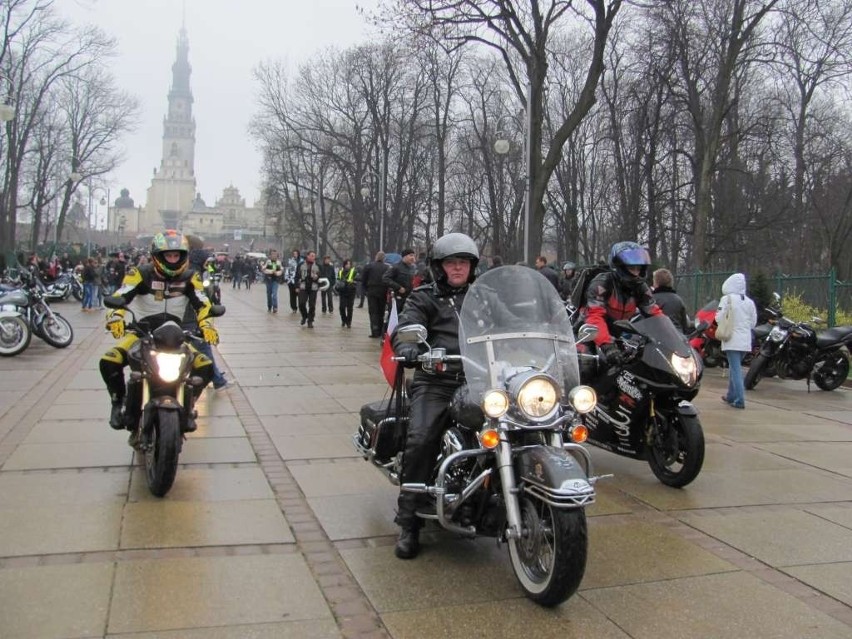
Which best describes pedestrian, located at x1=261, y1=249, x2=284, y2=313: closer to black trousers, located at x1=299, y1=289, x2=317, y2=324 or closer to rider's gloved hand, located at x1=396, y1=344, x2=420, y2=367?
black trousers, located at x1=299, y1=289, x2=317, y2=324

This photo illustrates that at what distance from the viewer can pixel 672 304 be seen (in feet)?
31.3

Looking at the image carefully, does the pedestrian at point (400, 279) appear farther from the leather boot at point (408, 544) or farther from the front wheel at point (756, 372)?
the leather boot at point (408, 544)

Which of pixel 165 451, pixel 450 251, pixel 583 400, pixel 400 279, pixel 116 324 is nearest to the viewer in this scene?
pixel 583 400

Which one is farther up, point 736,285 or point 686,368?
point 736,285

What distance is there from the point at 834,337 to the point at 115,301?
32.9 feet

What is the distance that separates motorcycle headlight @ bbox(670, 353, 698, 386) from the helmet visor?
954mm

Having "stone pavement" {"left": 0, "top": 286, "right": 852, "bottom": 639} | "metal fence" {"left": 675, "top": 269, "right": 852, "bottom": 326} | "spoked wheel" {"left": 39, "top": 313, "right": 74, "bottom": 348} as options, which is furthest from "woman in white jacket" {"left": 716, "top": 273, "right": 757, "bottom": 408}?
"spoked wheel" {"left": 39, "top": 313, "right": 74, "bottom": 348}

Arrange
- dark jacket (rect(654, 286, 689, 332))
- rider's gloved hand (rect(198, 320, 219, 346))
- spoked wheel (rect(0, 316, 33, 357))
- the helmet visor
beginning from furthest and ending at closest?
spoked wheel (rect(0, 316, 33, 357)), dark jacket (rect(654, 286, 689, 332)), the helmet visor, rider's gloved hand (rect(198, 320, 219, 346))

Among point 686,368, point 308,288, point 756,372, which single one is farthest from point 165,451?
point 308,288

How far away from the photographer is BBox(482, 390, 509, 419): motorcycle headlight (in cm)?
392

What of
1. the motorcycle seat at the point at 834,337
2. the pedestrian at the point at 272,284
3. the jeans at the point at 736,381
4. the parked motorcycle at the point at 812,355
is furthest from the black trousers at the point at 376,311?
the jeans at the point at 736,381

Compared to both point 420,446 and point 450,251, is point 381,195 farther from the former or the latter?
point 420,446

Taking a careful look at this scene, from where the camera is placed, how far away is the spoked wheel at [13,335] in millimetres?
13280

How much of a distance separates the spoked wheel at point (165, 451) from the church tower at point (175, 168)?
509 feet
